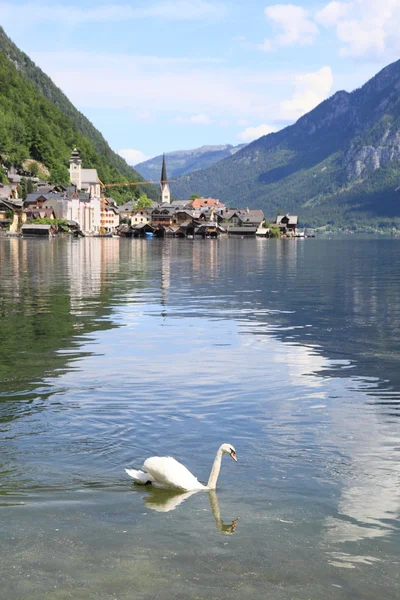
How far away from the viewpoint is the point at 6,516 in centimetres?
1284

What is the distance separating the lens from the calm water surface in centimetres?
1099

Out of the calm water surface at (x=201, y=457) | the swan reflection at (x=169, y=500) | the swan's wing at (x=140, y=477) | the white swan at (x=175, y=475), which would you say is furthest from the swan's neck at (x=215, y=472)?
the swan's wing at (x=140, y=477)

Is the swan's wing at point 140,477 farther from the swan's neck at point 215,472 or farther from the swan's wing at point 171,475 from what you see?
the swan's neck at point 215,472

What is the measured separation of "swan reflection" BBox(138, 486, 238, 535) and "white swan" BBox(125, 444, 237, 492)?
101 mm

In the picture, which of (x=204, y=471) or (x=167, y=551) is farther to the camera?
(x=204, y=471)

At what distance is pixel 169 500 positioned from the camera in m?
13.8

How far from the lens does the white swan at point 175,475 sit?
13883 mm

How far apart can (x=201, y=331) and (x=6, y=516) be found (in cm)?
2260

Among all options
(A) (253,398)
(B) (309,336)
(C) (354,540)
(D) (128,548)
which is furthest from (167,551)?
(B) (309,336)

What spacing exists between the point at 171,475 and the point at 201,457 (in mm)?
2297

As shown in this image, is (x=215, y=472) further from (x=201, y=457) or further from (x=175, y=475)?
(x=201, y=457)

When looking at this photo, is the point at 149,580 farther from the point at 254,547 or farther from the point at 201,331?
the point at 201,331

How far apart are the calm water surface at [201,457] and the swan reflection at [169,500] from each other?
4 centimetres

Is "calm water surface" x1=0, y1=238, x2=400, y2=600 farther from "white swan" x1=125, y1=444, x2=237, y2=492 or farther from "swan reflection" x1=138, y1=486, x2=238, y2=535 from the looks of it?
"white swan" x1=125, y1=444, x2=237, y2=492
